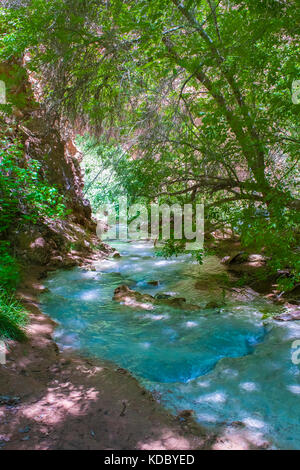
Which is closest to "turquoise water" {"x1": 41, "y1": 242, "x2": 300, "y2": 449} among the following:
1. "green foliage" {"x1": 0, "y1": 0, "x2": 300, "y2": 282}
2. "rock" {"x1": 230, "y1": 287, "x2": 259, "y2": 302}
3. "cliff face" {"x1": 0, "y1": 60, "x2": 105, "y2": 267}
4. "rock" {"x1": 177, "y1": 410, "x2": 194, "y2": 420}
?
"rock" {"x1": 177, "y1": 410, "x2": 194, "y2": 420}

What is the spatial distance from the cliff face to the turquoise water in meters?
0.93

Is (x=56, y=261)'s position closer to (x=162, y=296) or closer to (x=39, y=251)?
(x=39, y=251)

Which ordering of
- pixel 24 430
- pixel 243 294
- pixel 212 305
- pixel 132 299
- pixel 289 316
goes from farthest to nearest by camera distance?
1. pixel 243 294
2. pixel 132 299
3. pixel 212 305
4. pixel 289 316
5. pixel 24 430

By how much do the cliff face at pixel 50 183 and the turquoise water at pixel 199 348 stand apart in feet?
3.05

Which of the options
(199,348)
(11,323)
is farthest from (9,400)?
(199,348)

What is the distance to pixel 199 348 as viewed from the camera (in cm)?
408

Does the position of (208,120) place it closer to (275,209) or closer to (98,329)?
(275,209)

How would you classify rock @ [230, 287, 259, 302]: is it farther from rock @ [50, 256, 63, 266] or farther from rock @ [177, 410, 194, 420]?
rock @ [50, 256, 63, 266]

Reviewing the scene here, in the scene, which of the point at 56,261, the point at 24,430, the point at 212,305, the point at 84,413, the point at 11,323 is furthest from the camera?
the point at 56,261

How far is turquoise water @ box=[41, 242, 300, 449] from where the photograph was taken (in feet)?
9.11

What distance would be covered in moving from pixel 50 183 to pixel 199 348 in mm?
6711

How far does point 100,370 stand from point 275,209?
2.81m
